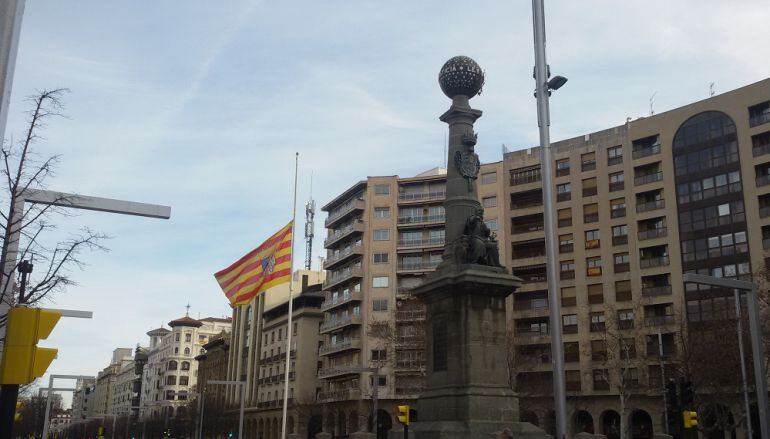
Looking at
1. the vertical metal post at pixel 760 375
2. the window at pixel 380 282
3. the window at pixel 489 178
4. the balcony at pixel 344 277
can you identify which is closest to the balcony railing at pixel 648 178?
the window at pixel 489 178

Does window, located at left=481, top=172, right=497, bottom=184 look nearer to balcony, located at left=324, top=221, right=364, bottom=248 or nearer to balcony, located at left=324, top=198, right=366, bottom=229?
balcony, located at left=324, top=198, right=366, bottom=229

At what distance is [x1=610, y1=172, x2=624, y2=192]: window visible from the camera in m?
73.8

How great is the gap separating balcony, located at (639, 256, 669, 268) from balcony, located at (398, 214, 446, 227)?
2272 centimetres

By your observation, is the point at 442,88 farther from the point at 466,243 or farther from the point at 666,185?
the point at 666,185

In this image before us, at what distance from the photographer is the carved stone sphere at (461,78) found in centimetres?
2305

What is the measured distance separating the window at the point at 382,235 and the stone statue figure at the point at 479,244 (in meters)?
66.1

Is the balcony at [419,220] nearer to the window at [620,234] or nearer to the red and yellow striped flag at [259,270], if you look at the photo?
the window at [620,234]

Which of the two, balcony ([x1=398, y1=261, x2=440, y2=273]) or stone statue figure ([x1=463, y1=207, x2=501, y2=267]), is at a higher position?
balcony ([x1=398, y1=261, x2=440, y2=273])

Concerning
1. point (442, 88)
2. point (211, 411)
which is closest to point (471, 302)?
point (442, 88)

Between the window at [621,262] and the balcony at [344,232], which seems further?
the balcony at [344,232]

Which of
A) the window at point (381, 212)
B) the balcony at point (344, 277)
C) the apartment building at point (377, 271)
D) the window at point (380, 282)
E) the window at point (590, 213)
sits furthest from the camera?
the window at point (381, 212)

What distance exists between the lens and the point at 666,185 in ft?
232

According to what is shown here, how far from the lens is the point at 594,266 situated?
74.1m

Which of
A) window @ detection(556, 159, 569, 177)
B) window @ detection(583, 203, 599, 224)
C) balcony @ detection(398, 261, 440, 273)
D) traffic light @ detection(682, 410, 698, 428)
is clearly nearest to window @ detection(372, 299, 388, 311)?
balcony @ detection(398, 261, 440, 273)
